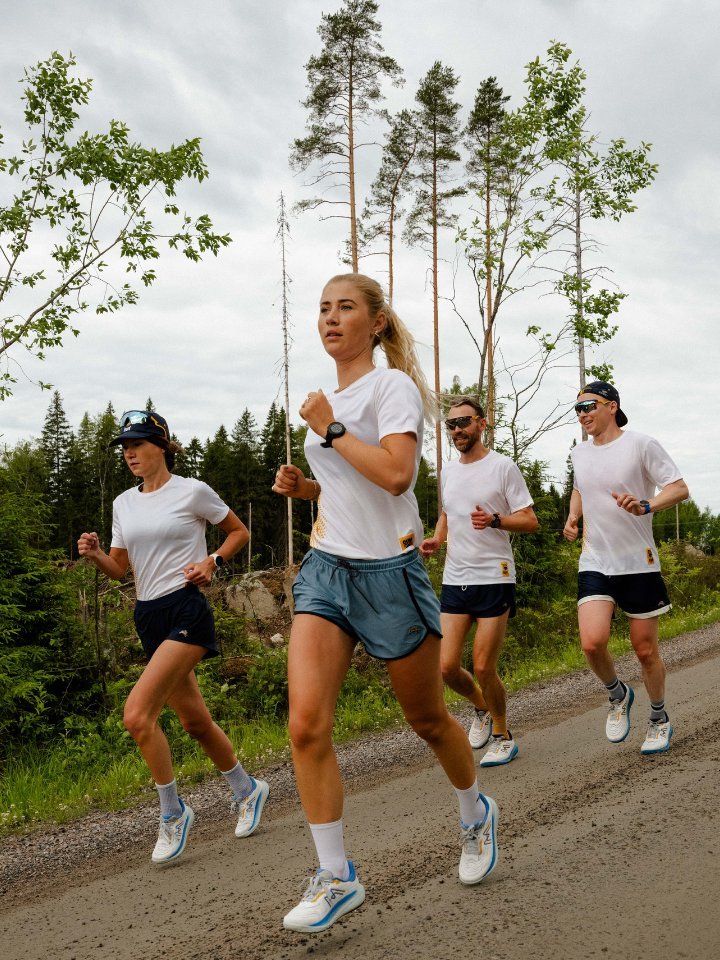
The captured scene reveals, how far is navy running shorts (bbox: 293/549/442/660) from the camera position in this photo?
3406 mm

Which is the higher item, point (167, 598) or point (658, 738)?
point (167, 598)

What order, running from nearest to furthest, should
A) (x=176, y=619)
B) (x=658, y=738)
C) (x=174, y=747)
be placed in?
(x=176, y=619) → (x=658, y=738) → (x=174, y=747)

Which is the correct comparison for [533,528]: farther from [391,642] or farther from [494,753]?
[391,642]

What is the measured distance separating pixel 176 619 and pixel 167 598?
14 cm

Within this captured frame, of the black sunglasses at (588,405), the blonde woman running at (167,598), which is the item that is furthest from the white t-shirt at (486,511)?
the blonde woman running at (167,598)

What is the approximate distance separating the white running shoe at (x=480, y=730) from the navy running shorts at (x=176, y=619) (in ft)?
8.74

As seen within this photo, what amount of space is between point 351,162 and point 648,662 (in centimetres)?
1828

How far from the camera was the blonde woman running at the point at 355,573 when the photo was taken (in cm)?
325

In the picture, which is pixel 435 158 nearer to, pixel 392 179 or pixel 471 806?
pixel 392 179

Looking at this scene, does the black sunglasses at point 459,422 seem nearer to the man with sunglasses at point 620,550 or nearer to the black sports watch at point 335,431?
the man with sunglasses at point 620,550

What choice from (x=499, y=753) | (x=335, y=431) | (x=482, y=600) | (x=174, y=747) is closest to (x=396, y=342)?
(x=335, y=431)

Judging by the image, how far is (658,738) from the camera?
6.01 meters

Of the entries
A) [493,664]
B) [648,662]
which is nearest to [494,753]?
[493,664]

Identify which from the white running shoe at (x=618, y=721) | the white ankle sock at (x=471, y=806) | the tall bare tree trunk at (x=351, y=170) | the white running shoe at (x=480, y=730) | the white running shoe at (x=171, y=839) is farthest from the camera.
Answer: the tall bare tree trunk at (x=351, y=170)
